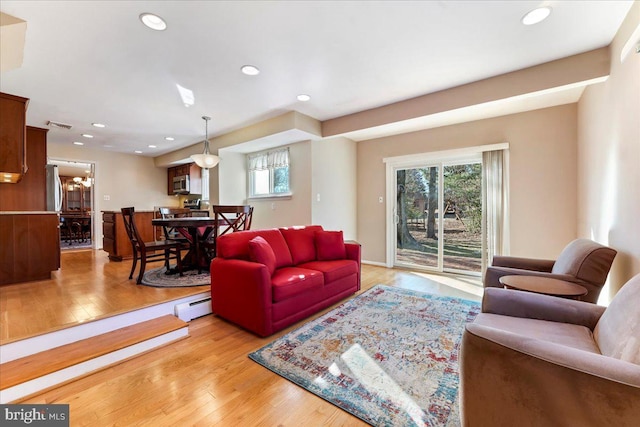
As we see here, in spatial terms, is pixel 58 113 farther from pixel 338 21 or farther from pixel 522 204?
pixel 522 204

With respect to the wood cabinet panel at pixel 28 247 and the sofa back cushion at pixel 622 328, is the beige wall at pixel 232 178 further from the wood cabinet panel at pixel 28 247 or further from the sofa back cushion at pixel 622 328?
the sofa back cushion at pixel 622 328

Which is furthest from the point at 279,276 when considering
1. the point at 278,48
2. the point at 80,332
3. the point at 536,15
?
the point at 536,15

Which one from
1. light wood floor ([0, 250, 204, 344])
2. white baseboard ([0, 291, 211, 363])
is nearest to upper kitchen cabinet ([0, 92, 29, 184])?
light wood floor ([0, 250, 204, 344])

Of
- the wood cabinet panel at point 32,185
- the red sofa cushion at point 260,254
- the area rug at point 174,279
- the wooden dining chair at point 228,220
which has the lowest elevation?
the area rug at point 174,279

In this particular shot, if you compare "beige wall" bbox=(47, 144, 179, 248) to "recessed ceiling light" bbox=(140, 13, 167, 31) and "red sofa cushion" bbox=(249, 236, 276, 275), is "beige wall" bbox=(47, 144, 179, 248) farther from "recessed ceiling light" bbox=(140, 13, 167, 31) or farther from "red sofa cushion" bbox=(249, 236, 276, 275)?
"red sofa cushion" bbox=(249, 236, 276, 275)

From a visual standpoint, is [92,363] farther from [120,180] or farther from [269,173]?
[120,180]

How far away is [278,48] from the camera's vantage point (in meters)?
2.36

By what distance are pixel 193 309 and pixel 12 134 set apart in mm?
2758

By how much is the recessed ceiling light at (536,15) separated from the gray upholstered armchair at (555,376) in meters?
1.92

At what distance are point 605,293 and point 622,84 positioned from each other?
6.45ft

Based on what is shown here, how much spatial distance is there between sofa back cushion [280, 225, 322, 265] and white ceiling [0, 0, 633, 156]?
5.78 feet

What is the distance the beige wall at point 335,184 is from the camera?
15.1 ft

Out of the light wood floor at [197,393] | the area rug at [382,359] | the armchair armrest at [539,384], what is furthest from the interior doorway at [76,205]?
the armchair armrest at [539,384]

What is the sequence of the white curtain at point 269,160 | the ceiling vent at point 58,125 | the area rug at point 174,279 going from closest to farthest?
the area rug at point 174,279 < the ceiling vent at point 58,125 < the white curtain at point 269,160
